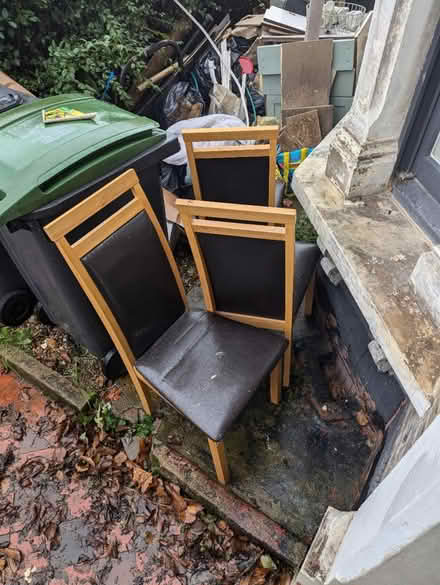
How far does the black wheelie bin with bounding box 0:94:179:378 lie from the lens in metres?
1.63

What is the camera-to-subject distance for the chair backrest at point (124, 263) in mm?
1553

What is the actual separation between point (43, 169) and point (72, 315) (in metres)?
0.74

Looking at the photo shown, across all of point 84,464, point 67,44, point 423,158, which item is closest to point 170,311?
point 84,464

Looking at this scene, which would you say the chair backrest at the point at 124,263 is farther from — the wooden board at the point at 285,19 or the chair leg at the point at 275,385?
the wooden board at the point at 285,19

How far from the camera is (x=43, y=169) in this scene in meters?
1.65

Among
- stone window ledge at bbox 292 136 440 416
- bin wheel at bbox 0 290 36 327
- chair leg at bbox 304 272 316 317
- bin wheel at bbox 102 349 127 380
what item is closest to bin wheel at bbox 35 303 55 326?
bin wheel at bbox 0 290 36 327

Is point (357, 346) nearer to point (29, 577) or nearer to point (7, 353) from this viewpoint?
point (29, 577)

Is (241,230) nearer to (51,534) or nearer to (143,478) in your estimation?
(143,478)

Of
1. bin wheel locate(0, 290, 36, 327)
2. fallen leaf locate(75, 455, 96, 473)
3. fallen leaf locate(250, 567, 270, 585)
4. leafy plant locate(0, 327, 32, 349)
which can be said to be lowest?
fallen leaf locate(250, 567, 270, 585)

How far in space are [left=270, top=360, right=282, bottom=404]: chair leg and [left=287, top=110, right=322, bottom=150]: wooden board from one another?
7.64ft

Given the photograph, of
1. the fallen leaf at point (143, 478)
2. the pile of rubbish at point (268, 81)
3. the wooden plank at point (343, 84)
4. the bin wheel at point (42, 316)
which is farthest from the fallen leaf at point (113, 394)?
the wooden plank at point (343, 84)

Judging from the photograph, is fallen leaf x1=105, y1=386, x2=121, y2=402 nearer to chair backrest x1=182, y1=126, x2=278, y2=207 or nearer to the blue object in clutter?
chair backrest x1=182, y1=126, x2=278, y2=207

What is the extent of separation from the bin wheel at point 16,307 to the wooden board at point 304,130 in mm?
2523

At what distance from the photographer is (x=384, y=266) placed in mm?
1685
